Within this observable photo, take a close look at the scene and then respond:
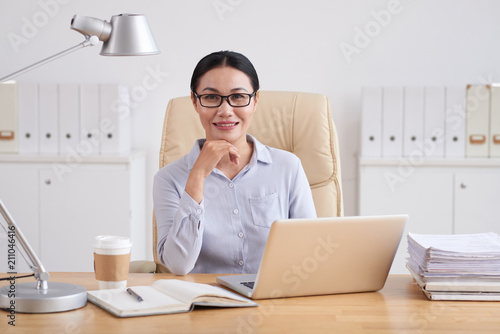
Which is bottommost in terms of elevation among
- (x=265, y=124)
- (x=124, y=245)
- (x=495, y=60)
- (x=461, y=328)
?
(x=461, y=328)

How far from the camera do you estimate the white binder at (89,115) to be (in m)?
3.31

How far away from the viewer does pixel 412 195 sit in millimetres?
3232

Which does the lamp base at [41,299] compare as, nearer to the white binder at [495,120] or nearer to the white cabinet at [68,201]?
the white cabinet at [68,201]

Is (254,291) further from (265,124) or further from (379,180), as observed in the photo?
(379,180)

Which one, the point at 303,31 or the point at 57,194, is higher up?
the point at 303,31

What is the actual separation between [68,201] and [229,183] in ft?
5.57

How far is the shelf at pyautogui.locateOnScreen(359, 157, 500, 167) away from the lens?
3188 millimetres

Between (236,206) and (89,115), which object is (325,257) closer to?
(236,206)

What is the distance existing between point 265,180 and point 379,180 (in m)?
1.51

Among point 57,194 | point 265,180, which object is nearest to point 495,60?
point 265,180

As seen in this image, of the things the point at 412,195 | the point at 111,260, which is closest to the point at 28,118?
the point at 412,195

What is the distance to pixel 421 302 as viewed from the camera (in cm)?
129

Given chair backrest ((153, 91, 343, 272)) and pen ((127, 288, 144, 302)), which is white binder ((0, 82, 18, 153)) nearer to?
chair backrest ((153, 91, 343, 272))

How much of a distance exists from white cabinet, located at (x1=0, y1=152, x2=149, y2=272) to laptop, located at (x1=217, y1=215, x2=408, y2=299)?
1985 mm
